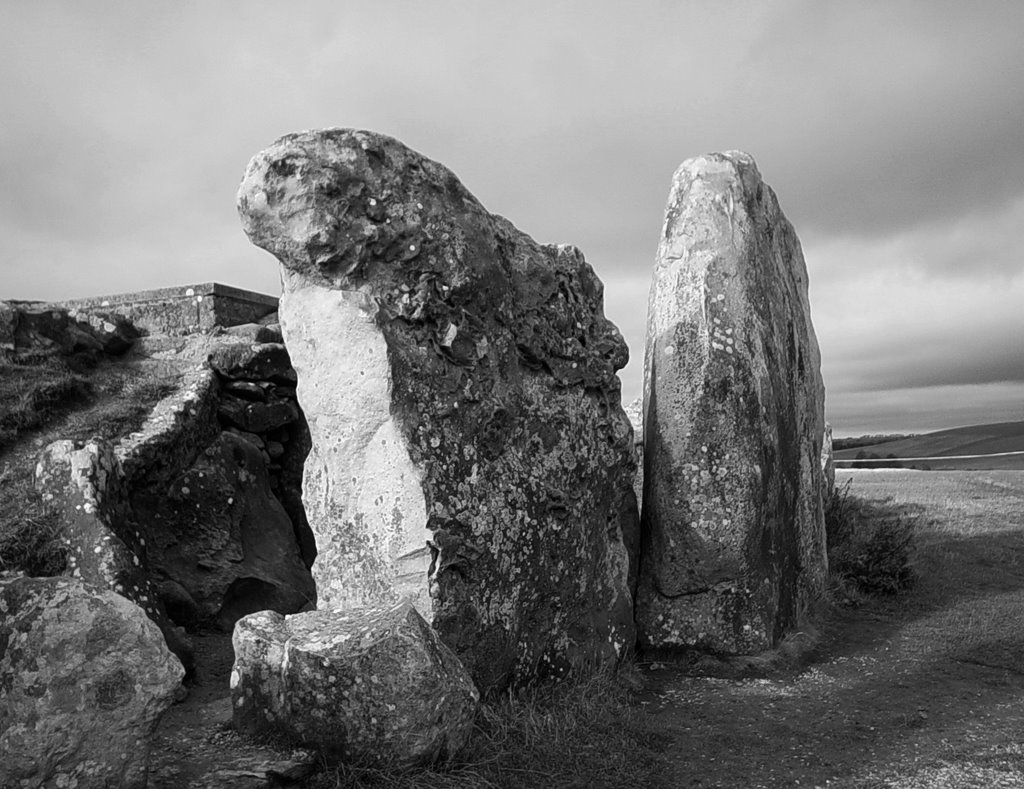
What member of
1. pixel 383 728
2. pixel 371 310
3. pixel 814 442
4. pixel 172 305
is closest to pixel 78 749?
pixel 383 728

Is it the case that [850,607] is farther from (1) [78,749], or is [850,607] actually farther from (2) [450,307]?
(1) [78,749]

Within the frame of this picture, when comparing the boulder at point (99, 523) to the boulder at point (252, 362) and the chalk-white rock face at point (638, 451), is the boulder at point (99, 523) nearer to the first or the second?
the boulder at point (252, 362)

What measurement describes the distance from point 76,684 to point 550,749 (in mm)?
2845

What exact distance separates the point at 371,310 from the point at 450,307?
1.94 ft

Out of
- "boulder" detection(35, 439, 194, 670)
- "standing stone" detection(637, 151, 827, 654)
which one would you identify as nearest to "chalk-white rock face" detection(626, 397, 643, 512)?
"standing stone" detection(637, 151, 827, 654)

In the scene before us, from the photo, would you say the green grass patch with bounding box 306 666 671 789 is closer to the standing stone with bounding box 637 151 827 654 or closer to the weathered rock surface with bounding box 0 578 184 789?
the weathered rock surface with bounding box 0 578 184 789

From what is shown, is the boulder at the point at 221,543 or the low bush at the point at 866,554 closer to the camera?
the boulder at the point at 221,543

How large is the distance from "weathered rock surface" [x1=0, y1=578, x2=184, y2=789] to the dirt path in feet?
10.5

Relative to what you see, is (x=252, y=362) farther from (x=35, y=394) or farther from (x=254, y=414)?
(x=35, y=394)

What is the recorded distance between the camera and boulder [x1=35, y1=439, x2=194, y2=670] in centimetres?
725

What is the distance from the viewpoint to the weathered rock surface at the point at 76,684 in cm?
384

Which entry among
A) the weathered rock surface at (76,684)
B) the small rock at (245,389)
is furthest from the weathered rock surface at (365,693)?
the small rock at (245,389)

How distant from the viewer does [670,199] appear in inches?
360

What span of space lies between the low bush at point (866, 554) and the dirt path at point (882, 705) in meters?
0.24
